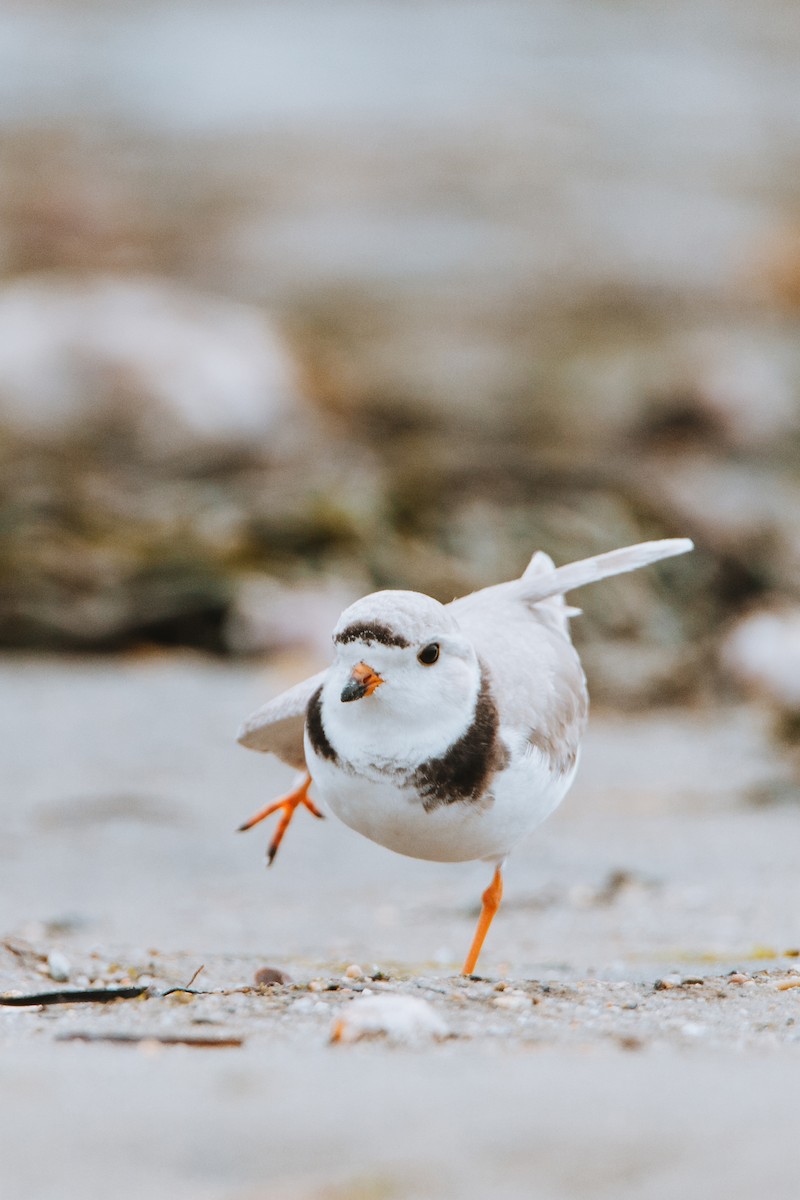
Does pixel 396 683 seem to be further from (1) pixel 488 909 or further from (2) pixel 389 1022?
(1) pixel 488 909

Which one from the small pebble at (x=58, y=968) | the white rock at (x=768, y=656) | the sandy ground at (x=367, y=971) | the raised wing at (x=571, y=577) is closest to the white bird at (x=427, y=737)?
the sandy ground at (x=367, y=971)

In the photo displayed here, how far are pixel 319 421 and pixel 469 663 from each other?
8.82 metres

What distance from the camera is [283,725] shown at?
4016 millimetres

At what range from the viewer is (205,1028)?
2828 mm

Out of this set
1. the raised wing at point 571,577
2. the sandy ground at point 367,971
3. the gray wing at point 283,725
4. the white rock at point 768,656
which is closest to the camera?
the sandy ground at point 367,971

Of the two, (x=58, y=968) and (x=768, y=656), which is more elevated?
(x=58, y=968)

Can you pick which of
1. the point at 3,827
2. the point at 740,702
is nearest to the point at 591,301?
the point at 740,702

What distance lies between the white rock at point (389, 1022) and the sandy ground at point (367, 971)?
0.02 metres

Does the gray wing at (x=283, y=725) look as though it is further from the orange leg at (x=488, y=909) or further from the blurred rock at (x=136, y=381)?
the blurred rock at (x=136, y=381)

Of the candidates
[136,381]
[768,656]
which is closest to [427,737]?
[768,656]

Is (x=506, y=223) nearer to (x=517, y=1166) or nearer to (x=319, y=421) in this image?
(x=319, y=421)

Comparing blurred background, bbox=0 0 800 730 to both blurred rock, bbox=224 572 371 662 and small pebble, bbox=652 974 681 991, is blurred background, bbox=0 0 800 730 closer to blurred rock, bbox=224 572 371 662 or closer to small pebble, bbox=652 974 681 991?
blurred rock, bbox=224 572 371 662

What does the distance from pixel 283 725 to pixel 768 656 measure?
4.28 meters

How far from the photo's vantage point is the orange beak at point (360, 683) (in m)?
3.18
